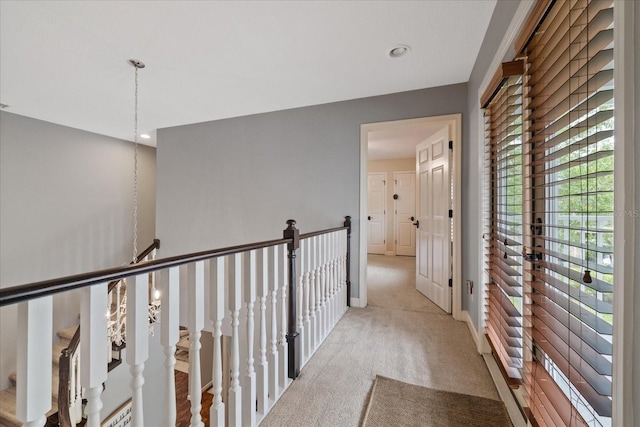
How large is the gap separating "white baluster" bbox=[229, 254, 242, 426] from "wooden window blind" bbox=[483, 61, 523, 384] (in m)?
1.31

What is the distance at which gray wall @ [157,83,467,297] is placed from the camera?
2885mm

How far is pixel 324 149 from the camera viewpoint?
305 cm

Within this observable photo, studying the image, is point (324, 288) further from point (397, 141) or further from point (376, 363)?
point (397, 141)

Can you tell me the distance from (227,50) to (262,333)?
81.7 inches

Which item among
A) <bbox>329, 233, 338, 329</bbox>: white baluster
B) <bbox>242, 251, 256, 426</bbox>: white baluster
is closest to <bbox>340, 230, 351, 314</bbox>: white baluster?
<bbox>329, 233, 338, 329</bbox>: white baluster

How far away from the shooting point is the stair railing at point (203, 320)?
59 centimetres

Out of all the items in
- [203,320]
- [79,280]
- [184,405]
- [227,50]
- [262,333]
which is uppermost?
[227,50]

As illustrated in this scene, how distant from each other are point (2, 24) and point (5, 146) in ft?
7.25

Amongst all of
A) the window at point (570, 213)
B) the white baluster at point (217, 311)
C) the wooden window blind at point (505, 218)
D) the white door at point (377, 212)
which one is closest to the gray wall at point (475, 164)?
the wooden window blind at point (505, 218)

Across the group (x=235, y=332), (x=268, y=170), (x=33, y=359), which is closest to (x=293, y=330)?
(x=235, y=332)

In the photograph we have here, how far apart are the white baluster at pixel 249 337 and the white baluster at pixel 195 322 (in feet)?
0.91

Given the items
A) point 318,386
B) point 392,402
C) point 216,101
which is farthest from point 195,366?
point 216,101

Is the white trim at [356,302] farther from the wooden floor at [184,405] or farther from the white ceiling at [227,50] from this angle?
the white ceiling at [227,50]

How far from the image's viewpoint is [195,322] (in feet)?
3.17
